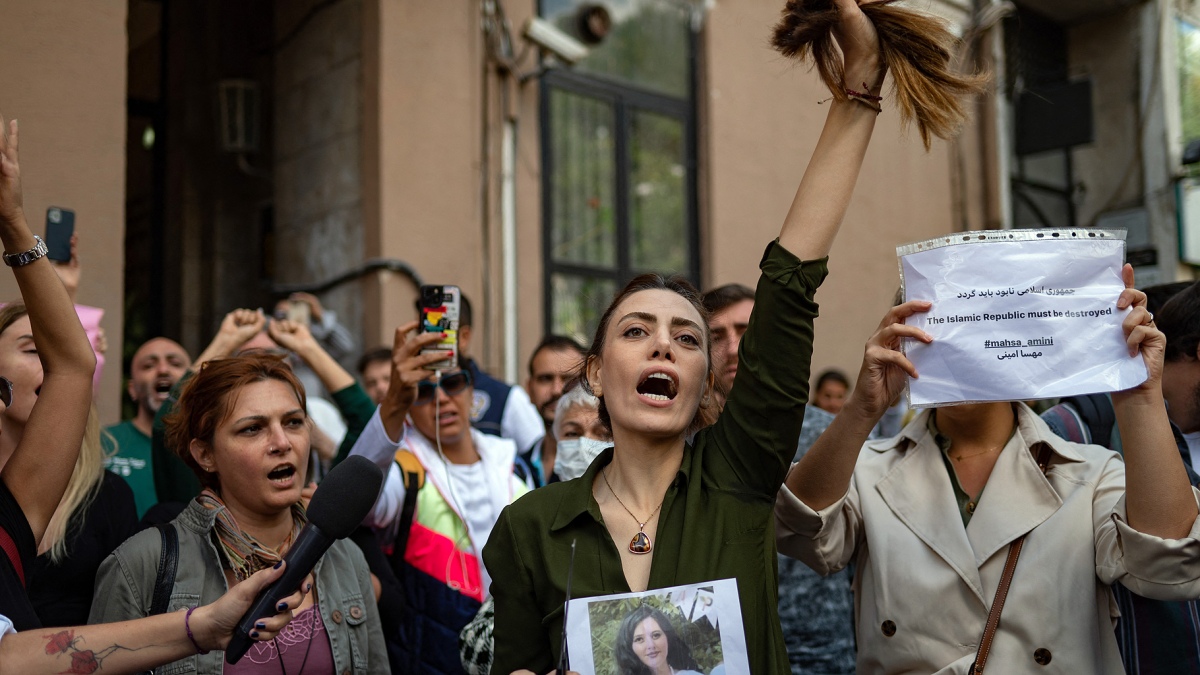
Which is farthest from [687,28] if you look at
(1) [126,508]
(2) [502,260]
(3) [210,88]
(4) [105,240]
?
(1) [126,508]

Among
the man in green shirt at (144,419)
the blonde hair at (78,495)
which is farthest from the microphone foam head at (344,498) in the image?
the man in green shirt at (144,419)

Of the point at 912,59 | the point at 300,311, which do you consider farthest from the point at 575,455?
the point at 300,311

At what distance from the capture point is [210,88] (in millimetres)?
8719

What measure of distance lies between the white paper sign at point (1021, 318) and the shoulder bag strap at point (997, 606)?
551mm

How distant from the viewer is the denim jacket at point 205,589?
2.98 m

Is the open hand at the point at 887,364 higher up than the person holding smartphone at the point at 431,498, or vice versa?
the open hand at the point at 887,364

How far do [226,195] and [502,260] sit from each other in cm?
254

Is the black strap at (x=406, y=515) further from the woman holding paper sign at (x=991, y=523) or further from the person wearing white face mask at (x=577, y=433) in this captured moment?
the woman holding paper sign at (x=991, y=523)

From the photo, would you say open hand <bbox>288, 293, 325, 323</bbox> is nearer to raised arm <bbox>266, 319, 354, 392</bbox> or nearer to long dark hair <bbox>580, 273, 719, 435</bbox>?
raised arm <bbox>266, 319, 354, 392</bbox>

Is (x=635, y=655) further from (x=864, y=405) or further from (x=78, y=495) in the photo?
(x=78, y=495)

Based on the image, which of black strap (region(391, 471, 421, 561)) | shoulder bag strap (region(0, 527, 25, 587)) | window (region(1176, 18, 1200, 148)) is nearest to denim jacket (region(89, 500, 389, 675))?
shoulder bag strap (region(0, 527, 25, 587))

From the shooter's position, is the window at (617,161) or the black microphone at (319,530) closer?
the black microphone at (319,530)

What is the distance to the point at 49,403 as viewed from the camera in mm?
2680

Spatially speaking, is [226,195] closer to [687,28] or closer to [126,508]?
[687,28]
